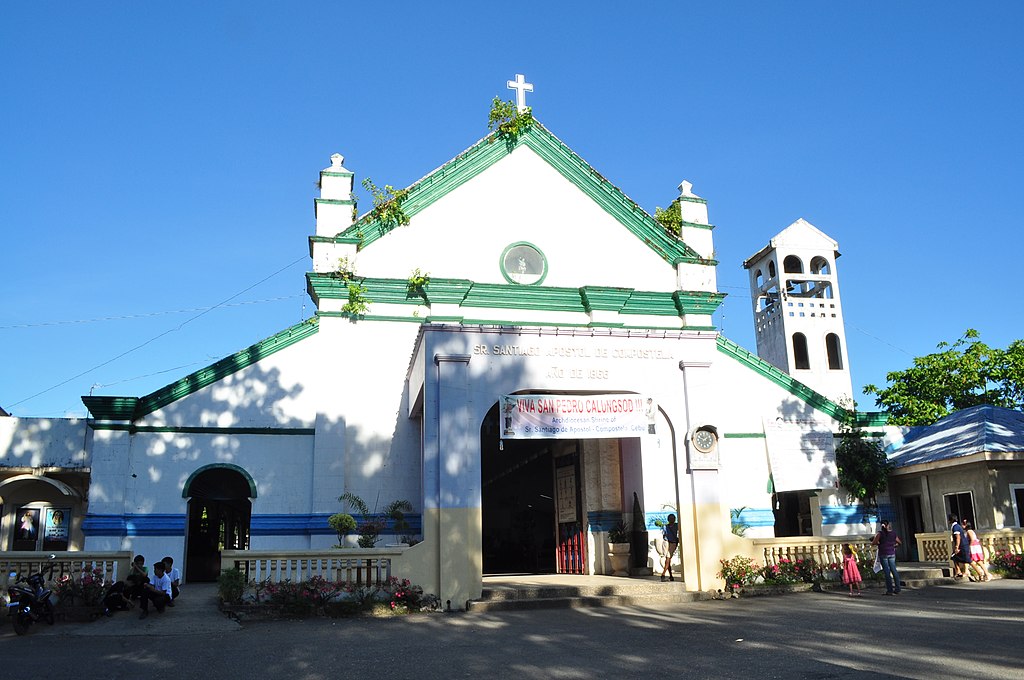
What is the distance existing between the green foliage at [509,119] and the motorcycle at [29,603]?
48.1 feet

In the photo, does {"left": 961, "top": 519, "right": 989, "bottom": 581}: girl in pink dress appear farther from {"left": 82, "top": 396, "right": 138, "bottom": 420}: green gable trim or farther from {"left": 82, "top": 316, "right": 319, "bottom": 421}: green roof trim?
{"left": 82, "top": 396, "right": 138, "bottom": 420}: green gable trim

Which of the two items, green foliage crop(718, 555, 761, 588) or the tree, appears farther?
the tree

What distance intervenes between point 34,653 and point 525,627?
658cm

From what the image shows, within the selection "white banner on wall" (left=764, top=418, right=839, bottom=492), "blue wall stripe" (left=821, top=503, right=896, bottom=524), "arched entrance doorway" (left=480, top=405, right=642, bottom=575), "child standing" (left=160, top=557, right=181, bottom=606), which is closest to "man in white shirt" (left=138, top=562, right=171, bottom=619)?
"child standing" (left=160, top=557, right=181, bottom=606)

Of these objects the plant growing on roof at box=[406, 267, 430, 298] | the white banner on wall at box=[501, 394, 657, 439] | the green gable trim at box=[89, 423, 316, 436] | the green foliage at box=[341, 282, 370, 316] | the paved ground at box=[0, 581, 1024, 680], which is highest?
the plant growing on roof at box=[406, 267, 430, 298]

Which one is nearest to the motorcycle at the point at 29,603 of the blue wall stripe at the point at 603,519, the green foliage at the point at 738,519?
the blue wall stripe at the point at 603,519

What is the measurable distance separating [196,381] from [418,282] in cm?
564

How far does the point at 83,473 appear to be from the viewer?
20047 mm

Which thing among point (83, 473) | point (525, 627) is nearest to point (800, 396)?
point (525, 627)

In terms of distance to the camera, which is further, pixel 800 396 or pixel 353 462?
pixel 800 396

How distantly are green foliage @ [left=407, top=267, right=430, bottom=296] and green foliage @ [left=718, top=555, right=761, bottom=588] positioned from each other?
934 centimetres

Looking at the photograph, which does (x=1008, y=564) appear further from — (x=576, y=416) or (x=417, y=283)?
(x=417, y=283)

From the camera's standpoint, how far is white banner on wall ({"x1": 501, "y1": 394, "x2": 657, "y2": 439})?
51.7 feet

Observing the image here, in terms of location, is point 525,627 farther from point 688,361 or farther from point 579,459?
point 579,459
